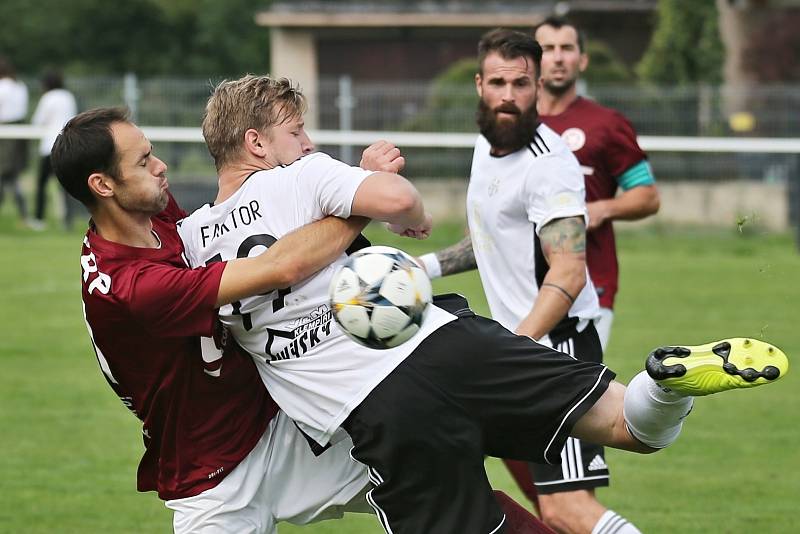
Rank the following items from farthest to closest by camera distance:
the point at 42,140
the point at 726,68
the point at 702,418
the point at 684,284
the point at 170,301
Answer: the point at 726,68
the point at 42,140
the point at 684,284
the point at 702,418
the point at 170,301

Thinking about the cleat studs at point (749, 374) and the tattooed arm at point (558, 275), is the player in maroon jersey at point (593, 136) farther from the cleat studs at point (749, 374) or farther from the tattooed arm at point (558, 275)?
the cleat studs at point (749, 374)

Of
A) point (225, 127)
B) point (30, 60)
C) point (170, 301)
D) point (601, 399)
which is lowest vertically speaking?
point (30, 60)

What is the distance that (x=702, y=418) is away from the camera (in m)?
10.1

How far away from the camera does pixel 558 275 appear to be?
5848mm

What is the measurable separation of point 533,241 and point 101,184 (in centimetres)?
219

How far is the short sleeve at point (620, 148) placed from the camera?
752 cm

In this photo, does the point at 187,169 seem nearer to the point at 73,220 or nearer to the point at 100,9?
the point at 73,220

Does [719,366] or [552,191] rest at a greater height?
[552,191]

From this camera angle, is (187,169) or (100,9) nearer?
(187,169)

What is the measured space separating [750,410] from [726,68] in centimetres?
2443

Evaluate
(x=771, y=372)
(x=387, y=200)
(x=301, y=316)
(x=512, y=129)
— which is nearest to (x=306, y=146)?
(x=387, y=200)

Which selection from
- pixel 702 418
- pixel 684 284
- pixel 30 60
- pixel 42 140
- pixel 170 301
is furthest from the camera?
pixel 30 60

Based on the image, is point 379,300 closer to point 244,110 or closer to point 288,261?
point 288,261

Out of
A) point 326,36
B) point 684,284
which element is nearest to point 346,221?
point 684,284
